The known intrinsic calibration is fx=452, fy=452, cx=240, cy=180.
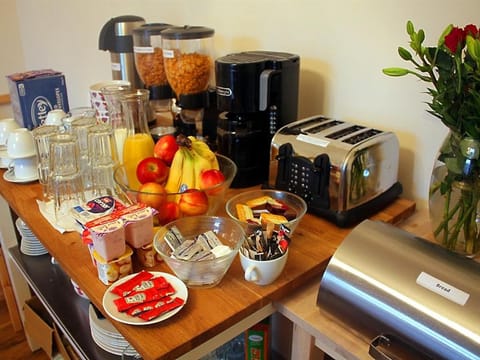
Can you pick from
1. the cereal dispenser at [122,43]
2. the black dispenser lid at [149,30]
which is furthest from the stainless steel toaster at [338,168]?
the cereal dispenser at [122,43]

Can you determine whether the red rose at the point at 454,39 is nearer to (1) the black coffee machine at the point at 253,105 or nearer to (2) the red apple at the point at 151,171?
(1) the black coffee machine at the point at 253,105

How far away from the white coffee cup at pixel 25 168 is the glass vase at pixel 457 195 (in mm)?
1079

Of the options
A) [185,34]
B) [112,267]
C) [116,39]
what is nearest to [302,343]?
[112,267]

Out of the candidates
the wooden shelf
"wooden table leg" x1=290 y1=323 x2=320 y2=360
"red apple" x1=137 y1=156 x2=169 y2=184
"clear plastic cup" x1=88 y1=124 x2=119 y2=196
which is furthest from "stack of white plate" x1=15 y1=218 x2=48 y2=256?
"wooden table leg" x1=290 y1=323 x2=320 y2=360

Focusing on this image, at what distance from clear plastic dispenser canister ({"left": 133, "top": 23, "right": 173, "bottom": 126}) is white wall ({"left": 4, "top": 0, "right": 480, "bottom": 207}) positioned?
0.23 meters

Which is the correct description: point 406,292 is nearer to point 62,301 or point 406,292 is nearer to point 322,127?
point 322,127

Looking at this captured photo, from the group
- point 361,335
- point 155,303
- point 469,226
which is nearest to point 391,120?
point 469,226

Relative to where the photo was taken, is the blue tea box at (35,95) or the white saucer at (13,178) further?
the blue tea box at (35,95)

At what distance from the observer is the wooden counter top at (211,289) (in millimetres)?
743

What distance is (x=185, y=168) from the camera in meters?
1.07

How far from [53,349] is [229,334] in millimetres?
990

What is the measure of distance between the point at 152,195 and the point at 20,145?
0.56 m

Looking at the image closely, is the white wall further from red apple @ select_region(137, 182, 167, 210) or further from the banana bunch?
red apple @ select_region(137, 182, 167, 210)

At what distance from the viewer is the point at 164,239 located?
3.01 feet
